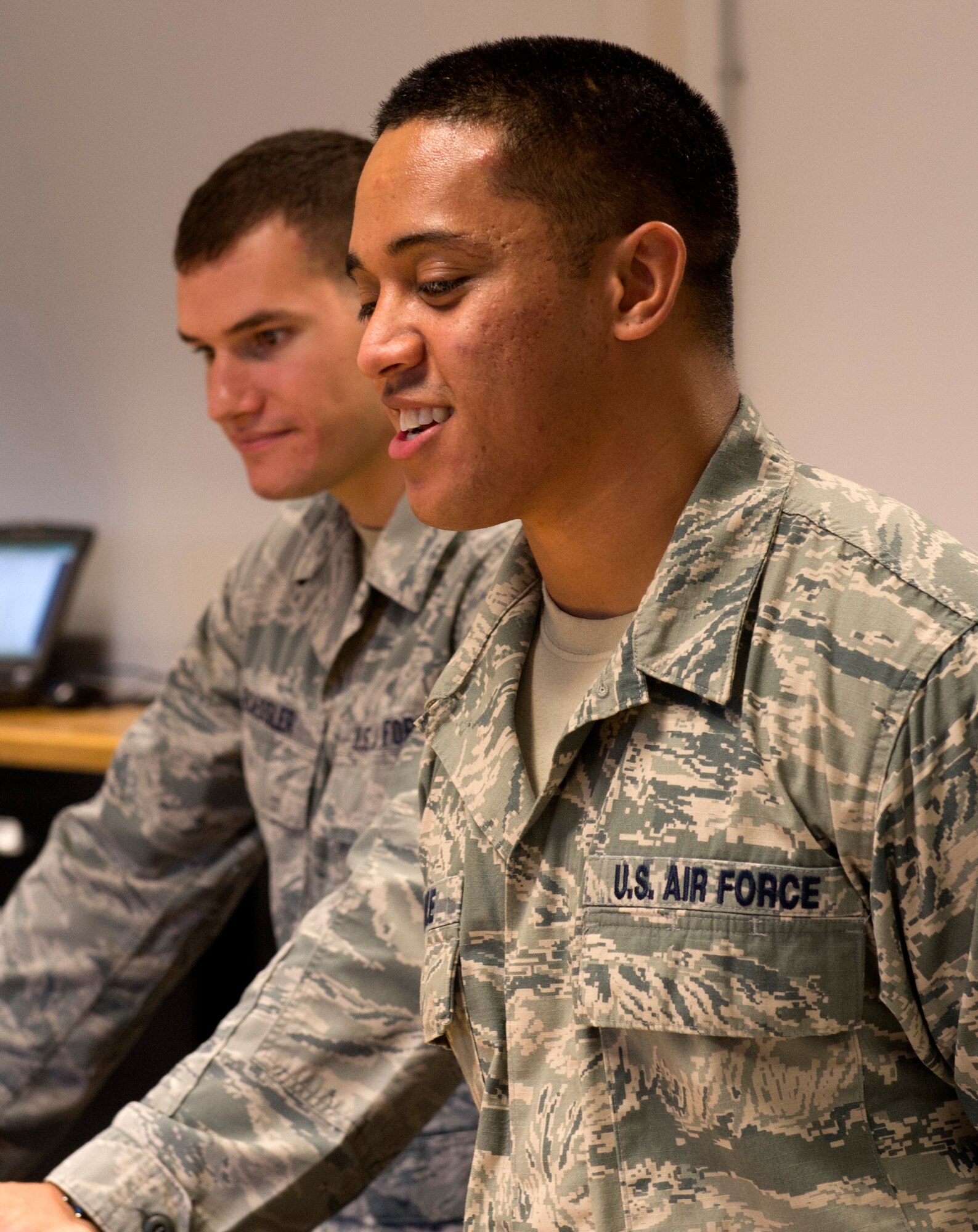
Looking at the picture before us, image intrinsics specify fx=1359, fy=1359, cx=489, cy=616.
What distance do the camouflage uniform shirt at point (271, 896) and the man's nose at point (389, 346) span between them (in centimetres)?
47

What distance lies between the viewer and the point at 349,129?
7.27ft

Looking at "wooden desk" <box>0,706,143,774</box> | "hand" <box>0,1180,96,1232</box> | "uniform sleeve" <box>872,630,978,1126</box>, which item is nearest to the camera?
"uniform sleeve" <box>872,630,978,1126</box>

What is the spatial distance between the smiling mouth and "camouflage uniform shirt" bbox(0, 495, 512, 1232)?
44cm

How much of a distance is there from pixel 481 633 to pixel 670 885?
302 millimetres

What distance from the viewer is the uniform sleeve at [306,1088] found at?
110 centimetres

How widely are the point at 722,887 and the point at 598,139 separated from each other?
483 millimetres

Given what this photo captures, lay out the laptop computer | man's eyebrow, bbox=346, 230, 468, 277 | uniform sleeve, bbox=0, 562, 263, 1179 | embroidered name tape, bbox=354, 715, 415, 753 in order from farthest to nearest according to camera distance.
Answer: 1. the laptop computer
2. uniform sleeve, bbox=0, 562, 263, 1179
3. embroidered name tape, bbox=354, 715, 415, 753
4. man's eyebrow, bbox=346, 230, 468, 277

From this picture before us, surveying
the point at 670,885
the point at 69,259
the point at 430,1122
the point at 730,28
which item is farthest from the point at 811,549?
the point at 69,259

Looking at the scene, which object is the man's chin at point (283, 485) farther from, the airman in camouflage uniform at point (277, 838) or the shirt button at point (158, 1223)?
the shirt button at point (158, 1223)

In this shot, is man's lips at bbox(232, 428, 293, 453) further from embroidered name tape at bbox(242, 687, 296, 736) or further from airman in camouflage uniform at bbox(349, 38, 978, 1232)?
airman in camouflage uniform at bbox(349, 38, 978, 1232)

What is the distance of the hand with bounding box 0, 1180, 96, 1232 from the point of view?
3.40ft

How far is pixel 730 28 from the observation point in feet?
5.89

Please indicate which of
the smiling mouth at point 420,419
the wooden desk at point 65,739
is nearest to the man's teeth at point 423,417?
the smiling mouth at point 420,419

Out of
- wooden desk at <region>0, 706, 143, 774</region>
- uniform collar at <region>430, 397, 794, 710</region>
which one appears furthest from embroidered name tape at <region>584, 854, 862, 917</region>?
wooden desk at <region>0, 706, 143, 774</region>
